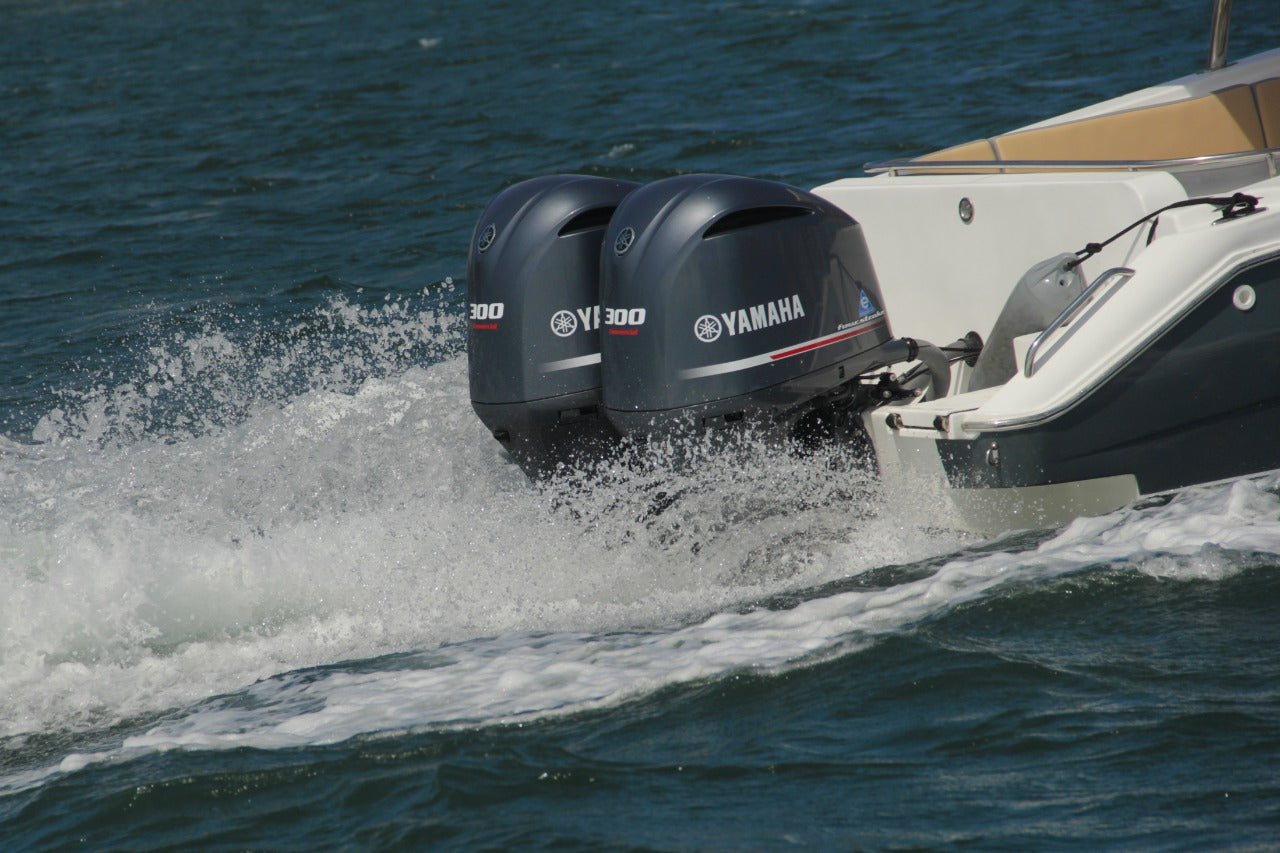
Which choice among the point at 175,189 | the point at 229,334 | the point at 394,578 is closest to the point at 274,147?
the point at 175,189

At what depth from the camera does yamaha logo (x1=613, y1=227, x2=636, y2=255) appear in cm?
332

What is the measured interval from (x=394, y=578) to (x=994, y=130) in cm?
582

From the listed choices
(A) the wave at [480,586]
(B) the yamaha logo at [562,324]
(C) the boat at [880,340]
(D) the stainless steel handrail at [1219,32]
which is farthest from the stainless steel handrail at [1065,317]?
(D) the stainless steel handrail at [1219,32]

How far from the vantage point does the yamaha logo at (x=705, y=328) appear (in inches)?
129

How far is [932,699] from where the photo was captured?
2695 mm

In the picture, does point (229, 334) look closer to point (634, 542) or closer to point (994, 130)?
point (634, 542)

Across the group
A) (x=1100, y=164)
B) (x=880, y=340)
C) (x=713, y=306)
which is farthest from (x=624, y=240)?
(x=1100, y=164)

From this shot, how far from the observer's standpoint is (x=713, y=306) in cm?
328

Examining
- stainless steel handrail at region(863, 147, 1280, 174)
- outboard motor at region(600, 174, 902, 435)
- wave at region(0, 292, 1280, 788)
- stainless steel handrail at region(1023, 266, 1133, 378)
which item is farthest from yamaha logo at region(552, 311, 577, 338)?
stainless steel handrail at region(863, 147, 1280, 174)

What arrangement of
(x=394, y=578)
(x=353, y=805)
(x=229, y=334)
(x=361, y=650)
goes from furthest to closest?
(x=229, y=334) → (x=394, y=578) → (x=361, y=650) → (x=353, y=805)

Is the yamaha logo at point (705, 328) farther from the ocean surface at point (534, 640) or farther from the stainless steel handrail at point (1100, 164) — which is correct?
the stainless steel handrail at point (1100, 164)

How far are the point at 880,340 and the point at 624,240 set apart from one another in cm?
67

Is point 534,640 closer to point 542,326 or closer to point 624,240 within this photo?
point 542,326

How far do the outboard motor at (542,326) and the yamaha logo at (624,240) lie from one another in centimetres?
21
